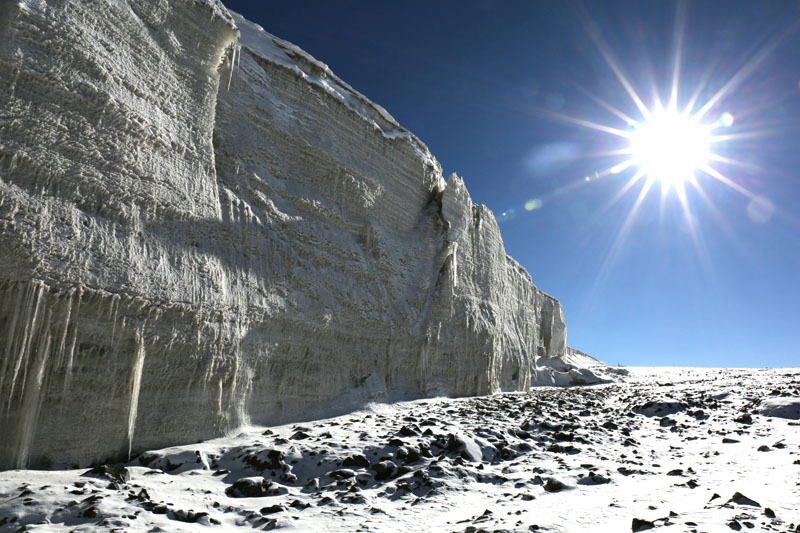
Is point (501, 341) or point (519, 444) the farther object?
point (501, 341)

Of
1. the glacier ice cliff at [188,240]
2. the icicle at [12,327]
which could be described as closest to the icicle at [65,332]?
the glacier ice cliff at [188,240]

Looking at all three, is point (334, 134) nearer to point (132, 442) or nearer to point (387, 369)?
point (387, 369)

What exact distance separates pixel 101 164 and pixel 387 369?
8630mm

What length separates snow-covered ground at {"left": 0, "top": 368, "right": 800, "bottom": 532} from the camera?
15.5ft

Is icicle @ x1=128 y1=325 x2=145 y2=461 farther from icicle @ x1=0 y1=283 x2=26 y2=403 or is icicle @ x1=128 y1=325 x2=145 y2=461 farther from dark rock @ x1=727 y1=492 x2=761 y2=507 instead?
dark rock @ x1=727 y1=492 x2=761 y2=507

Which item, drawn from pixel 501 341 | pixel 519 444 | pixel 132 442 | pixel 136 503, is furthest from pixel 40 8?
pixel 501 341

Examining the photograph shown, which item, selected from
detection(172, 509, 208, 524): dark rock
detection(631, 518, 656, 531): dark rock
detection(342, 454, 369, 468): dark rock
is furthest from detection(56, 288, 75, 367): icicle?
detection(631, 518, 656, 531): dark rock

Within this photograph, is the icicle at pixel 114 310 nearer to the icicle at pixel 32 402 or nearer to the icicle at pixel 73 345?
the icicle at pixel 73 345

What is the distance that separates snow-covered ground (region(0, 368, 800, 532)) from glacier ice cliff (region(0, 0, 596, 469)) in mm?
1026

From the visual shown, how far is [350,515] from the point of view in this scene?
5230 mm

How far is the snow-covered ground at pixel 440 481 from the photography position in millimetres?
4730

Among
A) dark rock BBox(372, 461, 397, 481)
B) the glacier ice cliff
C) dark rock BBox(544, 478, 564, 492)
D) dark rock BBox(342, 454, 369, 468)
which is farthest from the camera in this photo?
dark rock BBox(342, 454, 369, 468)

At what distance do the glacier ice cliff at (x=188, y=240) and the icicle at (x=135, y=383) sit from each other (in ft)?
0.10

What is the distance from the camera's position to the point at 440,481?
632 cm
